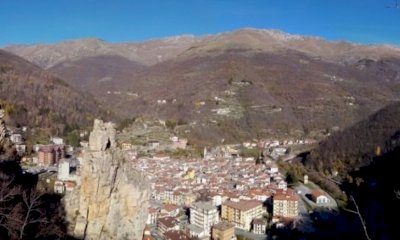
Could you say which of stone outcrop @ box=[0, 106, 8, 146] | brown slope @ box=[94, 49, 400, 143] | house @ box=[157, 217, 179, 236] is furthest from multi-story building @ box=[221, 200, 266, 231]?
brown slope @ box=[94, 49, 400, 143]

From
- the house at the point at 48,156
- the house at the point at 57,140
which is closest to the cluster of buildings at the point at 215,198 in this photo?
the house at the point at 48,156

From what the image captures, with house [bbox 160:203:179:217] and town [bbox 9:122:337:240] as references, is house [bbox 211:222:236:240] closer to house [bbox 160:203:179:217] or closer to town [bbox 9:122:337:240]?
town [bbox 9:122:337:240]

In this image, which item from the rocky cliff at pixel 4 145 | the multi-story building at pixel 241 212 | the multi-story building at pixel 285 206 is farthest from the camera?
the multi-story building at pixel 285 206

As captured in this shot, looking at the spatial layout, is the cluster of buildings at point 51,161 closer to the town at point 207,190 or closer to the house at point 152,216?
the town at point 207,190

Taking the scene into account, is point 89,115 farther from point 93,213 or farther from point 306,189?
point 93,213

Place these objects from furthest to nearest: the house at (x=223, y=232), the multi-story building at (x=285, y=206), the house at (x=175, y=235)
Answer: the multi-story building at (x=285, y=206) → the house at (x=223, y=232) → the house at (x=175, y=235)

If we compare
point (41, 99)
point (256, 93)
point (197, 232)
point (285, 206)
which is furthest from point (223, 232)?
point (256, 93)
